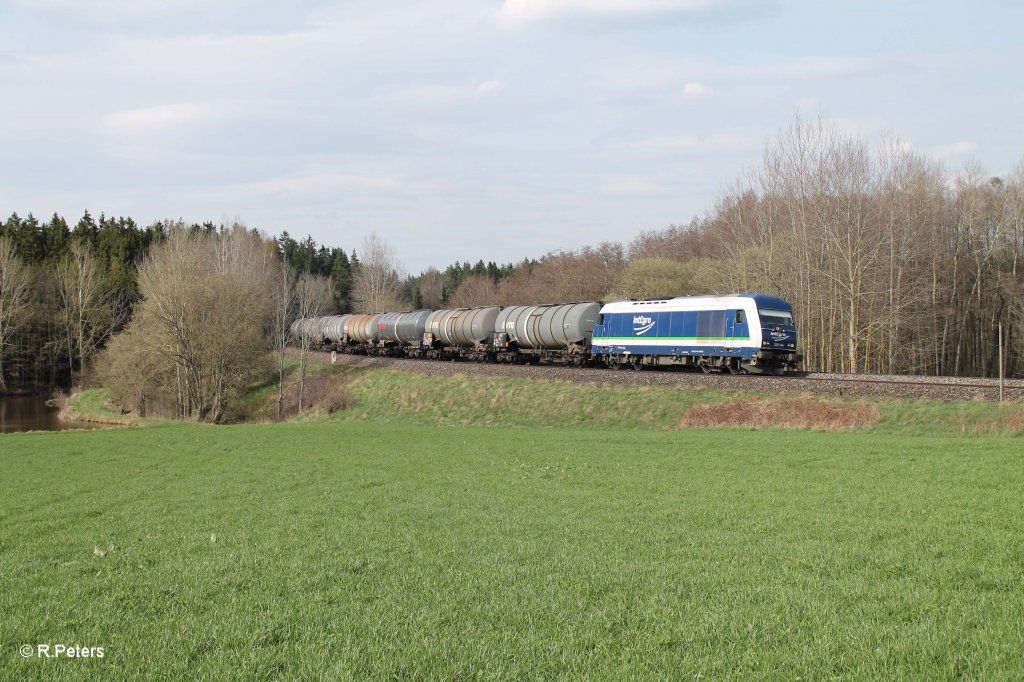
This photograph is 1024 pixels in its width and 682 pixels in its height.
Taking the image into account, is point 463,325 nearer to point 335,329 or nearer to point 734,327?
point 734,327

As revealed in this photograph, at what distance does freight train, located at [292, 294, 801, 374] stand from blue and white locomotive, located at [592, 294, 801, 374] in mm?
42

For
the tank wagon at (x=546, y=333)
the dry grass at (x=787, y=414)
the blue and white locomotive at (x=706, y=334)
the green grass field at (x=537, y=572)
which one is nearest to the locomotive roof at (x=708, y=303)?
the blue and white locomotive at (x=706, y=334)

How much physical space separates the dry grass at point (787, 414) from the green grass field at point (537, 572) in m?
7.60

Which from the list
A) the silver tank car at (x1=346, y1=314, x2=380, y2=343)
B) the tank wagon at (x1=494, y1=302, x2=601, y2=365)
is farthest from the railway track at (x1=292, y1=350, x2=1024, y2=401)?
the silver tank car at (x1=346, y1=314, x2=380, y2=343)

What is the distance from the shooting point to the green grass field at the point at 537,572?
6.03m

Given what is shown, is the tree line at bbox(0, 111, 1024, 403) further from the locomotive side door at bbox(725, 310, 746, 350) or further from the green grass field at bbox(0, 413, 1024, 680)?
the green grass field at bbox(0, 413, 1024, 680)

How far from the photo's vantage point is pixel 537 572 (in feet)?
27.9

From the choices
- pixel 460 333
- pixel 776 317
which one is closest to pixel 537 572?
pixel 776 317

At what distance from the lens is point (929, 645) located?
601 cm

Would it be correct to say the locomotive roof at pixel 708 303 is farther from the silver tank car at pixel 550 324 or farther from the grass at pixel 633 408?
the grass at pixel 633 408

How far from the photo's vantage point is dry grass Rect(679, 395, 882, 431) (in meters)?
25.1

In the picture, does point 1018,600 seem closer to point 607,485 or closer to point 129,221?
point 607,485

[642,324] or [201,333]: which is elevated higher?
[201,333]

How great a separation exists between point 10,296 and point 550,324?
56.7 m
